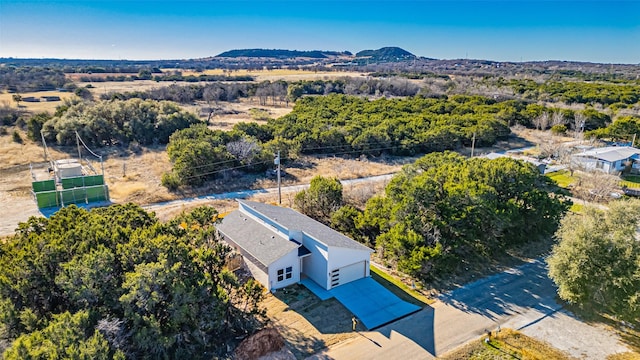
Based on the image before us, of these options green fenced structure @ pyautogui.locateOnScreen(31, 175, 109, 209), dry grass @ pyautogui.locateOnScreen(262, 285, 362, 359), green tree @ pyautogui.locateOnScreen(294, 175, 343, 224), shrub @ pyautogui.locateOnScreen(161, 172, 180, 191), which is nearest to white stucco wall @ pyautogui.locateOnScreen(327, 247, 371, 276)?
dry grass @ pyautogui.locateOnScreen(262, 285, 362, 359)

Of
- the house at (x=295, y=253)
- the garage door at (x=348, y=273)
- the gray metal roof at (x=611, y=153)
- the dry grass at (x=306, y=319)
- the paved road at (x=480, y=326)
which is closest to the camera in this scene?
the paved road at (x=480, y=326)

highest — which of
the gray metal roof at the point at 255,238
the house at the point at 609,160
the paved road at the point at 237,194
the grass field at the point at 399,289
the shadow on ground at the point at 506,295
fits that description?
the house at the point at 609,160

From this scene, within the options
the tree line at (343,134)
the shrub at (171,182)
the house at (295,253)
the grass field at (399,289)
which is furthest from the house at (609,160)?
the shrub at (171,182)

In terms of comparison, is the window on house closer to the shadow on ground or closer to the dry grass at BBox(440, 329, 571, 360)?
the shadow on ground

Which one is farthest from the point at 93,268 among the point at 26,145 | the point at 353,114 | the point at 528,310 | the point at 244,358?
the point at 353,114

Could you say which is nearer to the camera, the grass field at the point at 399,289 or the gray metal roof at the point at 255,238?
the grass field at the point at 399,289

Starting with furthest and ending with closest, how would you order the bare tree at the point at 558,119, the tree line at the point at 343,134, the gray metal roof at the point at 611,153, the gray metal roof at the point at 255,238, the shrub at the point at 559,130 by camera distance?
1. the bare tree at the point at 558,119
2. the shrub at the point at 559,130
3. the gray metal roof at the point at 611,153
4. the tree line at the point at 343,134
5. the gray metal roof at the point at 255,238

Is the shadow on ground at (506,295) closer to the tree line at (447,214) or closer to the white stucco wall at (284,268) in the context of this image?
the tree line at (447,214)

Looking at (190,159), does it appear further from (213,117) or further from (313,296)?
(213,117)
